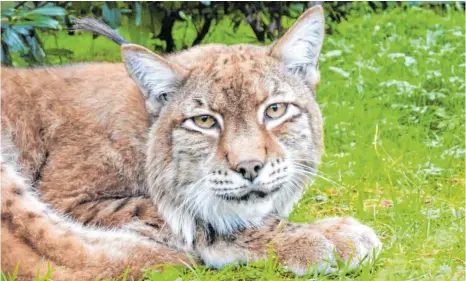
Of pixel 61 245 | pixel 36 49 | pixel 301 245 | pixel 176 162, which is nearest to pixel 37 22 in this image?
pixel 36 49

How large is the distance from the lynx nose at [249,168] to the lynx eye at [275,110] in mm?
364

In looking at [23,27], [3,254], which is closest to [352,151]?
[23,27]

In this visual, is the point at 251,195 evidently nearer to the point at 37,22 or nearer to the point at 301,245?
the point at 301,245

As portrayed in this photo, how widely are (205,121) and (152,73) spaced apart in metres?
0.39

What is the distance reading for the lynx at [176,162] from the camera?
13.5 ft

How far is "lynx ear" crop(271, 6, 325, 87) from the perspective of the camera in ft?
14.7

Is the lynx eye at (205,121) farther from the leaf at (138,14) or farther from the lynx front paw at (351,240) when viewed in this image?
the leaf at (138,14)

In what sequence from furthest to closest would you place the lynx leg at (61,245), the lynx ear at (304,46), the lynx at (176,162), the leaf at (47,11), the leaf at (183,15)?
the leaf at (183,15)
the leaf at (47,11)
the lynx ear at (304,46)
the lynx at (176,162)
the lynx leg at (61,245)

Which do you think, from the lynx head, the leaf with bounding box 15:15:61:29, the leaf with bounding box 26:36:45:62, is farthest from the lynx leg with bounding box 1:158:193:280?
the leaf with bounding box 26:36:45:62

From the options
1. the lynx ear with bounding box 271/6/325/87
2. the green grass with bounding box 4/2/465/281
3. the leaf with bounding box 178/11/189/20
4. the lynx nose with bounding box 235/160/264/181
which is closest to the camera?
the lynx nose with bounding box 235/160/264/181

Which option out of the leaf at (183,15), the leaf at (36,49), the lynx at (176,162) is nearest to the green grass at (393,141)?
the lynx at (176,162)

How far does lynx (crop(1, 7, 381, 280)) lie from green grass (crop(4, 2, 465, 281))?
0.21 m

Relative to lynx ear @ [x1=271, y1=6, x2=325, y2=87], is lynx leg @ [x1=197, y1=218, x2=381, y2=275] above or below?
below

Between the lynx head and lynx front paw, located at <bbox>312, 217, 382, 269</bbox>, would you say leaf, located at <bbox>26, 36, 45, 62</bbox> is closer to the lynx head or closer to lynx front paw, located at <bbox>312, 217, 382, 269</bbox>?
the lynx head
